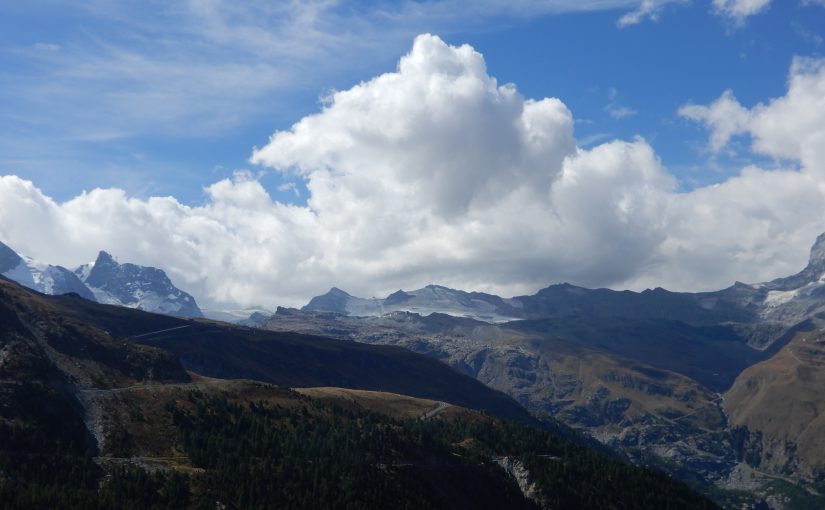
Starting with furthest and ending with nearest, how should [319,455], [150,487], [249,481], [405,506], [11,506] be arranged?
[319,455] → [405,506] → [249,481] → [150,487] → [11,506]

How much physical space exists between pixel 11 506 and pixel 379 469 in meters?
82.6

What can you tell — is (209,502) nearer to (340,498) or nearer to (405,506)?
(340,498)

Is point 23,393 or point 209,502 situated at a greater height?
point 23,393

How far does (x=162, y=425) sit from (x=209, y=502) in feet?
147

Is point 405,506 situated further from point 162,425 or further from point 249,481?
point 162,425

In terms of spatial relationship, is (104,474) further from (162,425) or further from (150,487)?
(162,425)

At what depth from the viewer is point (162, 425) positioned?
195m

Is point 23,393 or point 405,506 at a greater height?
point 23,393

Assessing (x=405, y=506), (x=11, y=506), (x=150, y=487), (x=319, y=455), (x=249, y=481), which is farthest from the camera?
(x=319, y=455)

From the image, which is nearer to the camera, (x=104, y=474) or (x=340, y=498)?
(x=104, y=474)

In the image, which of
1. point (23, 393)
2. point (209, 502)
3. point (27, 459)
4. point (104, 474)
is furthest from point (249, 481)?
point (23, 393)

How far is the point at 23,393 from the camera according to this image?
185375 millimetres

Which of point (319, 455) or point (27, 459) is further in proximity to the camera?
point (319, 455)

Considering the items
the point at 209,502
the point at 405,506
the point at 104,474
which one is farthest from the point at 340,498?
the point at 104,474
